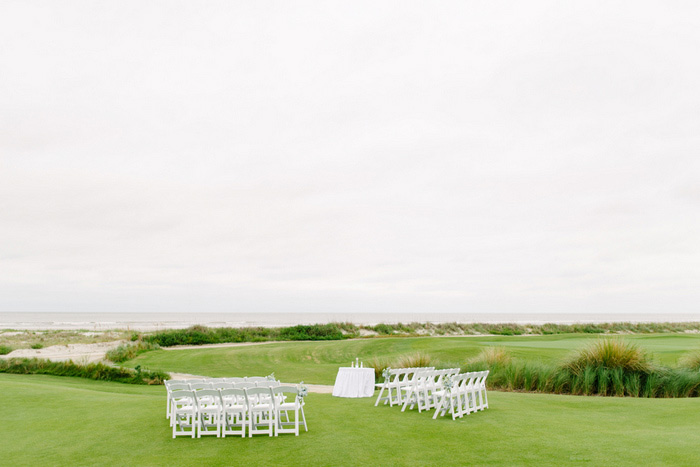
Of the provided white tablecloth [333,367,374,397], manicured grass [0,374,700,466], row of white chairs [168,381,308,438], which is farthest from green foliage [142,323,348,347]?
row of white chairs [168,381,308,438]

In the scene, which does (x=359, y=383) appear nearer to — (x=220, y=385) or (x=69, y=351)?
(x=220, y=385)

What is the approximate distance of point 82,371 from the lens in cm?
2044

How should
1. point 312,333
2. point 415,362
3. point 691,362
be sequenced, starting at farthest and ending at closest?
point 312,333, point 415,362, point 691,362

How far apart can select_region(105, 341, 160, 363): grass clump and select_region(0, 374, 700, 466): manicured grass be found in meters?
15.0

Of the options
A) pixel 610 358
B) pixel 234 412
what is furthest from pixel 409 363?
pixel 234 412

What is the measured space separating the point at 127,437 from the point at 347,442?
12.4 ft

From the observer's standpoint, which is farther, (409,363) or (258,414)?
(409,363)

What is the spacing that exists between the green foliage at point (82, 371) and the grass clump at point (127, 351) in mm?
4868

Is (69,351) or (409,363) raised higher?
(409,363)

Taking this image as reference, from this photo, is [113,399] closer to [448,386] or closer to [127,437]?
[127,437]

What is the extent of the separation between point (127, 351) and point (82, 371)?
777 cm

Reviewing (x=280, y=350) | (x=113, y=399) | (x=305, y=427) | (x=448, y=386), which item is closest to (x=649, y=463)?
(x=448, y=386)

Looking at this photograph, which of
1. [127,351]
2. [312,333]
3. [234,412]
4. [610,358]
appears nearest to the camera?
[234,412]

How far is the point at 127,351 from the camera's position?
28000 mm
